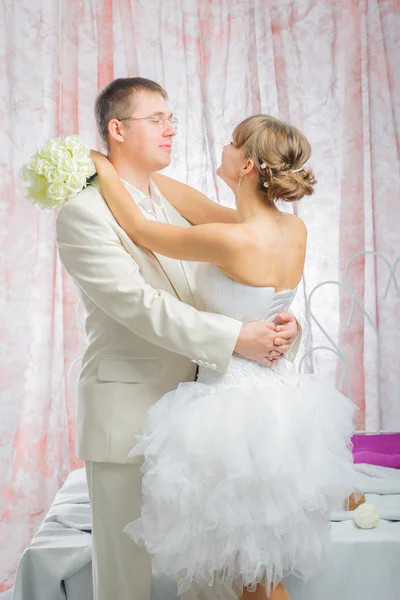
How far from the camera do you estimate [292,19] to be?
434 centimetres

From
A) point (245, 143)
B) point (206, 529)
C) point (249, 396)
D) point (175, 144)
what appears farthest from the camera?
point (175, 144)

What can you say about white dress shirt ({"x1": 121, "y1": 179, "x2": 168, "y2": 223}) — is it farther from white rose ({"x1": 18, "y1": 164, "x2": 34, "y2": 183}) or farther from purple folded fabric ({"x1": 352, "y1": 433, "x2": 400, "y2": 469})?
purple folded fabric ({"x1": 352, "y1": 433, "x2": 400, "y2": 469})

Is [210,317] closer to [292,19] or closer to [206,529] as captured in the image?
[206,529]

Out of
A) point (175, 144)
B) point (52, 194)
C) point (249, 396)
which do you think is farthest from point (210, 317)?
point (175, 144)

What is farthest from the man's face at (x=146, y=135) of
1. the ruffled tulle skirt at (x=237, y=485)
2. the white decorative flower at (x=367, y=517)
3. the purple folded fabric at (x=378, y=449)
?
the purple folded fabric at (x=378, y=449)

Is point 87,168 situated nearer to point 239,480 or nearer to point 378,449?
point 239,480

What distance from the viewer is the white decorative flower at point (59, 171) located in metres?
2.20

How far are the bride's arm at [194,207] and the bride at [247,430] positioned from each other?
0.32 m

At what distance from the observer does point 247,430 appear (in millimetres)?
1997

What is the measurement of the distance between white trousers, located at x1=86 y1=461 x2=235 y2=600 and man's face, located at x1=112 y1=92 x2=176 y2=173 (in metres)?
0.94

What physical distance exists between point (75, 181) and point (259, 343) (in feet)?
2.30

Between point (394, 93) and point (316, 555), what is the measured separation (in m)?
3.05

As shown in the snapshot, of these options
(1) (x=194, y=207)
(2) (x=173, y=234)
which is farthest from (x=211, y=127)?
(2) (x=173, y=234)

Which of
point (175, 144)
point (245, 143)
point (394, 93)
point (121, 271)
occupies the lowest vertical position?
point (121, 271)
